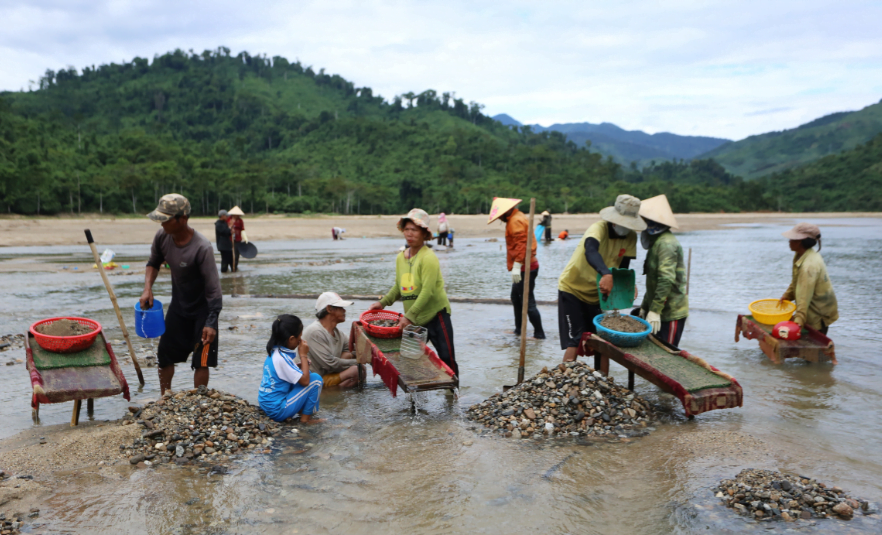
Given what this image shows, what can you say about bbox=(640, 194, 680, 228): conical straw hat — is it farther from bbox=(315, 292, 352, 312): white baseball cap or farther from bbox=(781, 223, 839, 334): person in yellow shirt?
bbox=(315, 292, 352, 312): white baseball cap

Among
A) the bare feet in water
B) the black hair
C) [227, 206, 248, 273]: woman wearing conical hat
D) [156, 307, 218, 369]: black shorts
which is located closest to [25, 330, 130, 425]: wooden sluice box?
[156, 307, 218, 369]: black shorts

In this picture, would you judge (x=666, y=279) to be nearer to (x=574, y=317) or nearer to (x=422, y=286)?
(x=574, y=317)

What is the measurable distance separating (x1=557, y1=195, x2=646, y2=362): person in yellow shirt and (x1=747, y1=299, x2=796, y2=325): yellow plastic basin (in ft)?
8.52

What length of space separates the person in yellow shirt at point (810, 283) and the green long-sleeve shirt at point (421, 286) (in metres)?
3.95

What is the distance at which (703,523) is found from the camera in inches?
136

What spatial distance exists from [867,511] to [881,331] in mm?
7070

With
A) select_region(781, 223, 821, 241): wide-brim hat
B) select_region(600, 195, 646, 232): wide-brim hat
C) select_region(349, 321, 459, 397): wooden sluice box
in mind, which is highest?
select_region(600, 195, 646, 232): wide-brim hat

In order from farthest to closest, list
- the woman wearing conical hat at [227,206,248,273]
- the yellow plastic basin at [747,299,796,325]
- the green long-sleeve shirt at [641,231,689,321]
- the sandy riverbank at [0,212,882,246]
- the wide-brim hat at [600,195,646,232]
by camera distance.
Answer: the sandy riverbank at [0,212,882,246]
the woman wearing conical hat at [227,206,248,273]
the yellow plastic basin at [747,299,796,325]
the green long-sleeve shirt at [641,231,689,321]
the wide-brim hat at [600,195,646,232]

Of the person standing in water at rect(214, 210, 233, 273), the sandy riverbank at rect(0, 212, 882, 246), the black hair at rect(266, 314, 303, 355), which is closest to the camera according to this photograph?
the black hair at rect(266, 314, 303, 355)

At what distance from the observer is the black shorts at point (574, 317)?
5.62m

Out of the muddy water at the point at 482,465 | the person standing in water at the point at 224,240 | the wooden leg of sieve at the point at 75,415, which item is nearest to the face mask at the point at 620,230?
the muddy water at the point at 482,465

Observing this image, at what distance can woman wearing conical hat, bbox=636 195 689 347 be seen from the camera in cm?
535

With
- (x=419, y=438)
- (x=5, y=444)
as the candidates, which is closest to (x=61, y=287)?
(x=5, y=444)

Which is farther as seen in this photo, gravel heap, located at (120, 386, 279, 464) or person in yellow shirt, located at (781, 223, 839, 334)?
person in yellow shirt, located at (781, 223, 839, 334)
